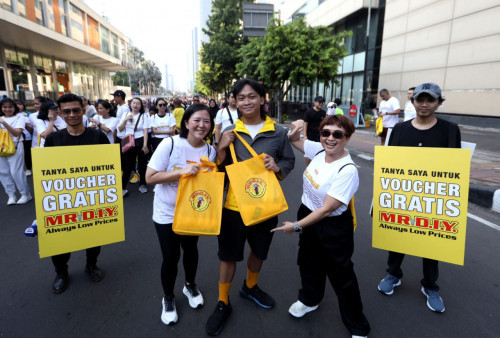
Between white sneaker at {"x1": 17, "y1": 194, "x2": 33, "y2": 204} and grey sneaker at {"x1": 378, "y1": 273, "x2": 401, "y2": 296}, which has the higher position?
grey sneaker at {"x1": 378, "y1": 273, "x2": 401, "y2": 296}

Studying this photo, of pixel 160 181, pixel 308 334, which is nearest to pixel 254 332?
pixel 308 334

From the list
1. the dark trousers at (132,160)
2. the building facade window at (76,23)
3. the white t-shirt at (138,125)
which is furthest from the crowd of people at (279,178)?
the building facade window at (76,23)

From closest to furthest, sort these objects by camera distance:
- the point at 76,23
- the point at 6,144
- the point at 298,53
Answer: the point at 6,144
the point at 298,53
the point at 76,23

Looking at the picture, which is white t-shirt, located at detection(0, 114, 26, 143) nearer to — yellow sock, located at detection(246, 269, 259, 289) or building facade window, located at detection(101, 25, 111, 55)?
yellow sock, located at detection(246, 269, 259, 289)

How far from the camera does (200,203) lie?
2.15 m

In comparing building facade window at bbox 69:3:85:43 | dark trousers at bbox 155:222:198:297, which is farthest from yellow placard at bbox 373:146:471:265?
building facade window at bbox 69:3:85:43

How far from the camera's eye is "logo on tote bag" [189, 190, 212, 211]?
214 cm

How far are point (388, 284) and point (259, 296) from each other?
1.21 meters

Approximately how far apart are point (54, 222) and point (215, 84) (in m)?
36.3

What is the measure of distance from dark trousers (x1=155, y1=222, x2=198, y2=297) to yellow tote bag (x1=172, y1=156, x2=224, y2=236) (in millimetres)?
226

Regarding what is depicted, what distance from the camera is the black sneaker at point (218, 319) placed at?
2.25 m

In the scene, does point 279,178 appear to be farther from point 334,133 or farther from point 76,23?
point 76,23

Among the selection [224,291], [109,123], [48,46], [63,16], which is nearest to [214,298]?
[224,291]

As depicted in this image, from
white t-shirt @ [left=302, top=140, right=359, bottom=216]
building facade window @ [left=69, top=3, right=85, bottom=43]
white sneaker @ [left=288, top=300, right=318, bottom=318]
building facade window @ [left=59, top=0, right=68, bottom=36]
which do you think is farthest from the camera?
building facade window @ [left=69, top=3, right=85, bottom=43]
